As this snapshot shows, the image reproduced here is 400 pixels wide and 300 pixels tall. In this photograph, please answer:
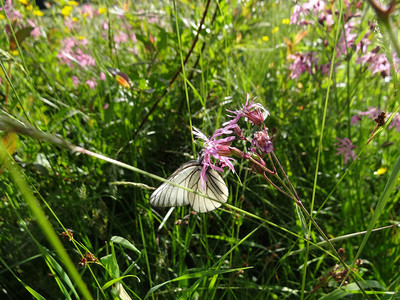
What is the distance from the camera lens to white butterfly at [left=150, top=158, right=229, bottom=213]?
1.11 metres

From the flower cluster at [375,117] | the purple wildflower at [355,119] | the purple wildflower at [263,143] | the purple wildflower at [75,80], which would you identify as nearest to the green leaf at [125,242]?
the purple wildflower at [263,143]

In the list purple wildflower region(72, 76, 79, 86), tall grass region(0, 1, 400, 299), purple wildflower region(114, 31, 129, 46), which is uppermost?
purple wildflower region(114, 31, 129, 46)

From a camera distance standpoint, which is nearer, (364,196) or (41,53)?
(364,196)

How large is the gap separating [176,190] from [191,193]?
0.16 feet

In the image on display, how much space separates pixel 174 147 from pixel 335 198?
32.0 inches

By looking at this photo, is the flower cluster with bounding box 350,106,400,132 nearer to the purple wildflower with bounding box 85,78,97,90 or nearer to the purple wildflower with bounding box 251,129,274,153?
the purple wildflower with bounding box 251,129,274,153

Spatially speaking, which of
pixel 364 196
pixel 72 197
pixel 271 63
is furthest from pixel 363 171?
pixel 72 197

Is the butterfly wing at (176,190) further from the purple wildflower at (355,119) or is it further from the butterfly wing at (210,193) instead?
the purple wildflower at (355,119)

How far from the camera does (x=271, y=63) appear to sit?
247 centimetres

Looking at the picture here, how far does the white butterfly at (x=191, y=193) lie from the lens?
1.11 m

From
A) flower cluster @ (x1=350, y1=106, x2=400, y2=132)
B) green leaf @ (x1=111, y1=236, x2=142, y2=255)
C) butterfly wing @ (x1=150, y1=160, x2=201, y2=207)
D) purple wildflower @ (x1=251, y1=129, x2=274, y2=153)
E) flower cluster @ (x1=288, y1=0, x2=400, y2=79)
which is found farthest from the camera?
flower cluster @ (x1=288, y1=0, x2=400, y2=79)

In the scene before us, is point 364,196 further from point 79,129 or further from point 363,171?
point 79,129

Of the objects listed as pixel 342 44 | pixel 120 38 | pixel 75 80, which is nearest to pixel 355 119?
pixel 342 44

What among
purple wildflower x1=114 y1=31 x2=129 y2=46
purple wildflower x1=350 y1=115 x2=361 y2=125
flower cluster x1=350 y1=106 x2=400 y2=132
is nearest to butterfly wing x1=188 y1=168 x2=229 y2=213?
flower cluster x1=350 y1=106 x2=400 y2=132
